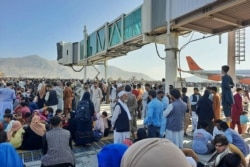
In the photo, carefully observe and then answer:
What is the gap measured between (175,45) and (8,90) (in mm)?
5984

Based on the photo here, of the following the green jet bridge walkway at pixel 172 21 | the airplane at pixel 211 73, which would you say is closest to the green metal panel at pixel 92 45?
the green jet bridge walkway at pixel 172 21

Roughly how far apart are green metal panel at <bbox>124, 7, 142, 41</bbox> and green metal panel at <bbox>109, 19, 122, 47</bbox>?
762mm

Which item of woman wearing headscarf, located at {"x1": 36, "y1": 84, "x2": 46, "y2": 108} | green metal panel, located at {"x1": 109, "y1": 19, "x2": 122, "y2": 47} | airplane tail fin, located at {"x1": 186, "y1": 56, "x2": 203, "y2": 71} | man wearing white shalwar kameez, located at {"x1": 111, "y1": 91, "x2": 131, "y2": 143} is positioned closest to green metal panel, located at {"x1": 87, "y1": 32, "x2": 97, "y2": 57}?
green metal panel, located at {"x1": 109, "y1": 19, "x2": 122, "y2": 47}

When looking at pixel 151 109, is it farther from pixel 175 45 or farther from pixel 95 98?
pixel 95 98

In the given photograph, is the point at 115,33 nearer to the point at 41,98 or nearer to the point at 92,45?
the point at 92,45

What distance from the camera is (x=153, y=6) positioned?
8.59 metres

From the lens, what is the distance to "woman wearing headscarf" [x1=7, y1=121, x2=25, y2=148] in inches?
243

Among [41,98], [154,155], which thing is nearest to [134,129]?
[41,98]

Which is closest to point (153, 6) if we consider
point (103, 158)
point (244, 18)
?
point (244, 18)

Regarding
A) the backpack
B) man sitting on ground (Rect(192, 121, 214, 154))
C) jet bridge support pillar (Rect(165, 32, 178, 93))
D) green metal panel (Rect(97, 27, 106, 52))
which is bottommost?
man sitting on ground (Rect(192, 121, 214, 154))

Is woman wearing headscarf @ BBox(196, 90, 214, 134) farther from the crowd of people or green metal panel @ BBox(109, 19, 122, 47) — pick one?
green metal panel @ BBox(109, 19, 122, 47)

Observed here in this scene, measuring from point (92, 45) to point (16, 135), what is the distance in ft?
39.8

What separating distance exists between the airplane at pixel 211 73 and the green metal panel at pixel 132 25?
28614mm

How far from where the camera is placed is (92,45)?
17719 mm
